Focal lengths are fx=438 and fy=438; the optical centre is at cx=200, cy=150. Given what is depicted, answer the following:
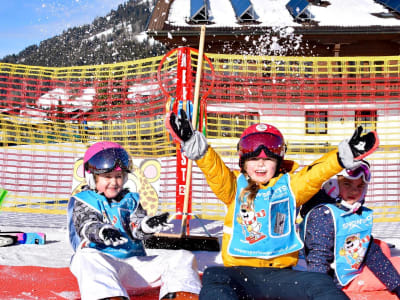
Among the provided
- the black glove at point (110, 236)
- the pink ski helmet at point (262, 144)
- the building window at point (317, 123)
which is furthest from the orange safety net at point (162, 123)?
Answer: the black glove at point (110, 236)

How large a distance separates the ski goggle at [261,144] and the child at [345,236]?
496 millimetres

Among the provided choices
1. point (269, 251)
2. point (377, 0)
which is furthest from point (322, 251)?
point (377, 0)

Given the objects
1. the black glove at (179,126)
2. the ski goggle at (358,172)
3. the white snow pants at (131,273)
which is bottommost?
the white snow pants at (131,273)

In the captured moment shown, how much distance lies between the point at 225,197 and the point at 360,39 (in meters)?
16.6

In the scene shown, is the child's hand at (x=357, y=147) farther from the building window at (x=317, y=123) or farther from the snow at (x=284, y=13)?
the snow at (x=284, y=13)

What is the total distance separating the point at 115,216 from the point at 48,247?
1.90 meters

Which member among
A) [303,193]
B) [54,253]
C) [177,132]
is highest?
[177,132]

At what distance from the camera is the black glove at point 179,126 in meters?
2.65

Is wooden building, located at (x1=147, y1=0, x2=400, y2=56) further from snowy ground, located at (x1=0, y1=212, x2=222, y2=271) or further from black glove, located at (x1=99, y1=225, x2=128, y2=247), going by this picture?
black glove, located at (x1=99, y1=225, x2=128, y2=247)

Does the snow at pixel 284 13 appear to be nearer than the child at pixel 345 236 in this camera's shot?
No

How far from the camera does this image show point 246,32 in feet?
55.3

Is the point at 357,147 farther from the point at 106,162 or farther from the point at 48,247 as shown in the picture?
the point at 48,247

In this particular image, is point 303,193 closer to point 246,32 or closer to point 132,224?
point 132,224

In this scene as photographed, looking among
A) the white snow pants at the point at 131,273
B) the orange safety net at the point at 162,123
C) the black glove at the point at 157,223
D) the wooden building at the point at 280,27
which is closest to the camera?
the white snow pants at the point at 131,273
